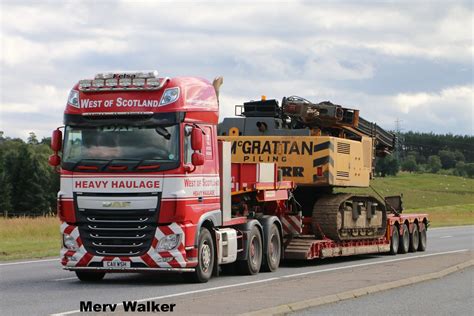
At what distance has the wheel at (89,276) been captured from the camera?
60.1 feet

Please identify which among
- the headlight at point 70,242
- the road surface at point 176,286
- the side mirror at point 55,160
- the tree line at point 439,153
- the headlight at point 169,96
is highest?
the tree line at point 439,153

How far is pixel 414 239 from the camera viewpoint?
30.1m

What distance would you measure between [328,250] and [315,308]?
9934mm

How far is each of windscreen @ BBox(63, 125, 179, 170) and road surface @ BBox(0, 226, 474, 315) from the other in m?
2.20

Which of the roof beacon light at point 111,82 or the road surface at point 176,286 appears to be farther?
the roof beacon light at point 111,82

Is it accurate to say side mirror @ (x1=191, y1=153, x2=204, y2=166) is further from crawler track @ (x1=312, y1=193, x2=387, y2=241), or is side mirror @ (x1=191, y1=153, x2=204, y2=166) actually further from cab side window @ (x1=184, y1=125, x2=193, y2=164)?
crawler track @ (x1=312, y1=193, x2=387, y2=241)

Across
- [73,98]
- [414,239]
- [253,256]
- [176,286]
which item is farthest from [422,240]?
[73,98]

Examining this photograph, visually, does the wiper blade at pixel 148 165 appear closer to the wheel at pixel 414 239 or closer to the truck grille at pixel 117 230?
the truck grille at pixel 117 230

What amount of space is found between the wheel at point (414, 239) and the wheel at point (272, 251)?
9.32 metres

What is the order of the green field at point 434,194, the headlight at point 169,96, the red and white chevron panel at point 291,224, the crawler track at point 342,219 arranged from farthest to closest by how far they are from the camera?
the green field at point 434,194 → the crawler track at point 342,219 → the red and white chevron panel at point 291,224 → the headlight at point 169,96

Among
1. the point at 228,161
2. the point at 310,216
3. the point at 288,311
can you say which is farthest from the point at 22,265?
the point at 288,311

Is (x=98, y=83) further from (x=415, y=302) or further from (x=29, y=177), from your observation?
(x=29, y=177)

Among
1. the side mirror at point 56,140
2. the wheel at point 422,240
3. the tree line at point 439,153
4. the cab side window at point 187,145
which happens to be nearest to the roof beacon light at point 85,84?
the side mirror at point 56,140

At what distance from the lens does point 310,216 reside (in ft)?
81.7
